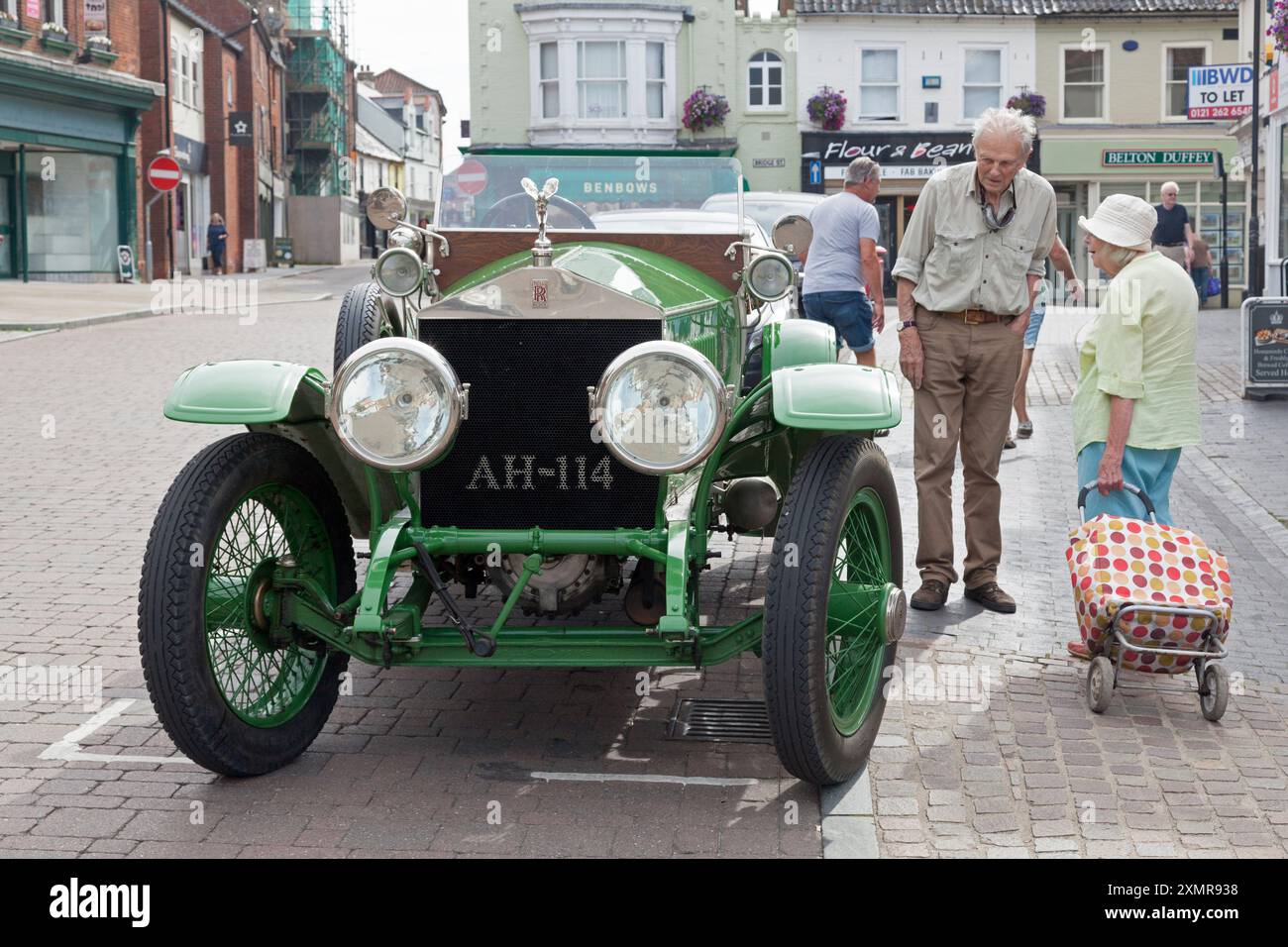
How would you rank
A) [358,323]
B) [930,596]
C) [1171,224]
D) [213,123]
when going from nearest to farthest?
[930,596]
[358,323]
[1171,224]
[213,123]

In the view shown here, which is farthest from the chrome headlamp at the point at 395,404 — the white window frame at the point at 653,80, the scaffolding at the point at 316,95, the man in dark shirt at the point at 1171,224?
the scaffolding at the point at 316,95

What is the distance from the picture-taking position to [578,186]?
6164mm

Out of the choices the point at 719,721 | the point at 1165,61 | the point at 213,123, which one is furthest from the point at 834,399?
the point at 213,123

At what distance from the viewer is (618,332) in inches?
179

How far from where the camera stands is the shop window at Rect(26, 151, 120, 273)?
2948 centimetres

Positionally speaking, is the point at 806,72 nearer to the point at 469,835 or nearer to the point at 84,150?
the point at 84,150

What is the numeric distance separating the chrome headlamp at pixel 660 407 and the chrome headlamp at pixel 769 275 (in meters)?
1.37

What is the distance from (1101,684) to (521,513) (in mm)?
2004

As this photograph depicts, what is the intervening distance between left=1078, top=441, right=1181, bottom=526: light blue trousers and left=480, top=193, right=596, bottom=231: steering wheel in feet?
6.80

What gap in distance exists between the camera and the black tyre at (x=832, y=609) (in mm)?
4102

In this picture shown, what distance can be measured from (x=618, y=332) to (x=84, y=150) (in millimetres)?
28616

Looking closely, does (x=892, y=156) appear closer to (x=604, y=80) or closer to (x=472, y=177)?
(x=604, y=80)
